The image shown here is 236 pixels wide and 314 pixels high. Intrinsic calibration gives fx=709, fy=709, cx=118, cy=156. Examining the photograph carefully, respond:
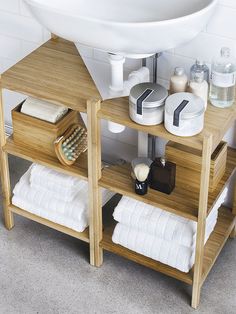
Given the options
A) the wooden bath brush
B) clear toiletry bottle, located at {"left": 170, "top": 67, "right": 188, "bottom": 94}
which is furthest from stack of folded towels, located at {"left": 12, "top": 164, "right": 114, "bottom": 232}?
clear toiletry bottle, located at {"left": 170, "top": 67, "right": 188, "bottom": 94}

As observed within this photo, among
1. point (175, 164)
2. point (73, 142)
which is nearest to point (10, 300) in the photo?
point (73, 142)

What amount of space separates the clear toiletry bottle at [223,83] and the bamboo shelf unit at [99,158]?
0.10 ft

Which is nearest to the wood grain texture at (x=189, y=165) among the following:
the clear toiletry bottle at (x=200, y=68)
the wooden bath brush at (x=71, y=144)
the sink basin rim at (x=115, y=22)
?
the clear toiletry bottle at (x=200, y=68)

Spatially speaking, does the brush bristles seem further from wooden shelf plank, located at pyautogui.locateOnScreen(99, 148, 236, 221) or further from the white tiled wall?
the white tiled wall

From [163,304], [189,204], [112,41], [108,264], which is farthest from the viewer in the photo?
[108,264]

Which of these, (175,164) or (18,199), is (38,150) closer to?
(18,199)

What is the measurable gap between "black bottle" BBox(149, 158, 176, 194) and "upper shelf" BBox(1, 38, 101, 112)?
1.00 ft

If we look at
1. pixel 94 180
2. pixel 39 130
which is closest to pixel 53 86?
pixel 39 130

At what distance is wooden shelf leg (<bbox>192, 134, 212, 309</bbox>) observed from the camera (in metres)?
2.14

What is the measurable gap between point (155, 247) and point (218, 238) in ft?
0.98

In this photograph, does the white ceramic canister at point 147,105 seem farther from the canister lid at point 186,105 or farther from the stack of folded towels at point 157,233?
the stack of folded towels at point 157,233

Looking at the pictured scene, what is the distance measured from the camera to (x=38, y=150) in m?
2.62

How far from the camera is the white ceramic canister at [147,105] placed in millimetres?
2180

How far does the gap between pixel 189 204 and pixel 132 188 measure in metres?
0.21
